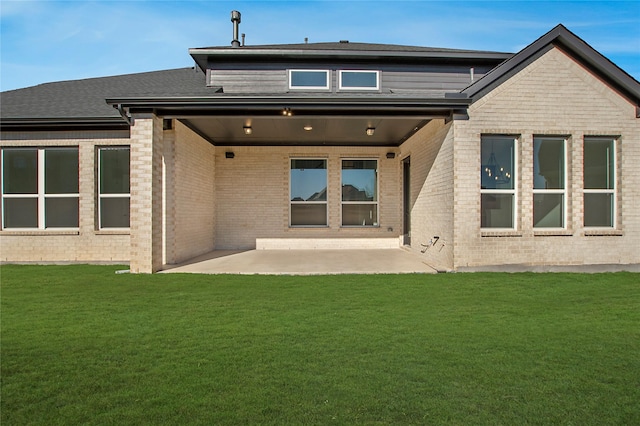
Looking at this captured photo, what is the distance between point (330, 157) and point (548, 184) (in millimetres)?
6616

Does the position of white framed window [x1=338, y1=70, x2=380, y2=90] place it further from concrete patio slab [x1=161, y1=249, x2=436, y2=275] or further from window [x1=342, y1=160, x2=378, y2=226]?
concrete patio slab [x1=161, y1=249, x2=436, y2=275]

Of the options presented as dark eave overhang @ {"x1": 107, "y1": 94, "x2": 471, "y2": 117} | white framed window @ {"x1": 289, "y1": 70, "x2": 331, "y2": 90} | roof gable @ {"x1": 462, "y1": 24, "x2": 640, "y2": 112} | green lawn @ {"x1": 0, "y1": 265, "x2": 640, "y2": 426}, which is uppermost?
white framed window @ {"x1": 289, "y1": 70, "x2": 331, "y2": 90}

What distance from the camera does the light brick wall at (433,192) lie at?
8.30 meters

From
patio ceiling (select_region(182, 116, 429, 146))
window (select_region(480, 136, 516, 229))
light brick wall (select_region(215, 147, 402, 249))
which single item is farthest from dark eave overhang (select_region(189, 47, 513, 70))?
window (select_region(480, 136, 516, 229))

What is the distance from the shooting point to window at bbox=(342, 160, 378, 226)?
12773 mm

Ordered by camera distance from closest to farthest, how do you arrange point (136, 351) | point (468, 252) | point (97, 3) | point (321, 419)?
point (321, 419), point (136, 351), point (468, 252), point (97, 3)

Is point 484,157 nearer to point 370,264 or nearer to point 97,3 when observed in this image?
point 370,264

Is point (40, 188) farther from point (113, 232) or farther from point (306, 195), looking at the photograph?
point (306, 195)

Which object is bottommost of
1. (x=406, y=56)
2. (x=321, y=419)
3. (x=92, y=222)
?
(x=321, y=419)

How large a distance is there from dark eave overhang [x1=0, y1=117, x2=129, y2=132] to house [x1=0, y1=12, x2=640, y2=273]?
40 millimetres

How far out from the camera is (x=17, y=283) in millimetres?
6887

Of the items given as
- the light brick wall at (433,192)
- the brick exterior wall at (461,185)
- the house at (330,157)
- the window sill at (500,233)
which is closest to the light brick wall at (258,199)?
the house at (330,157)

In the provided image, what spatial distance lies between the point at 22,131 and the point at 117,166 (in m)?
2.55

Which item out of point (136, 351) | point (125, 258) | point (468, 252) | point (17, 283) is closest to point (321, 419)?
point (136, 351)
